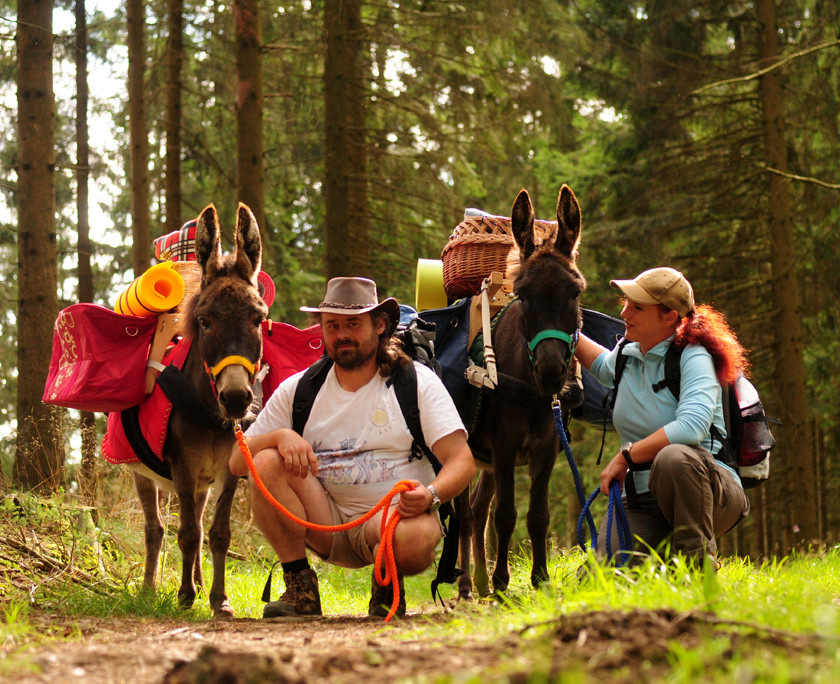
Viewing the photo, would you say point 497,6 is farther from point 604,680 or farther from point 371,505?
point 604,680

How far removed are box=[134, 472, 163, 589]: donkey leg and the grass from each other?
184 mm

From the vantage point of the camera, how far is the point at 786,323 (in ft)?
40.7

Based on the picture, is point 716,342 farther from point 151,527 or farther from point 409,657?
point 151,527

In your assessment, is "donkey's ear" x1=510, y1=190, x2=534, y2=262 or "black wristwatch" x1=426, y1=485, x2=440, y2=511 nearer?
"black wristwatch" x1=426, y1=485, x2=440, y2=511

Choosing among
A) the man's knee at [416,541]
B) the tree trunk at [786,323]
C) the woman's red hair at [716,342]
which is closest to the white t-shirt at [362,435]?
the man's knee at [416,541]

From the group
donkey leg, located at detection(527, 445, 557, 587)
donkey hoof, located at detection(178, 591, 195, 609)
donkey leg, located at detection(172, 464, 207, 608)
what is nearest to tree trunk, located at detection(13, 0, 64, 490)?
donkey leg, located at detection(172, 464, 207, 608)

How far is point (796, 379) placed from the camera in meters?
12.2

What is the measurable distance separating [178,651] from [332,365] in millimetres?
2160

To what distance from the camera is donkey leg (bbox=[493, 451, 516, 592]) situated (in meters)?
5.64

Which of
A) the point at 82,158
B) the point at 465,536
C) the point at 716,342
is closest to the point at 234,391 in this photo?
the point at 716,342

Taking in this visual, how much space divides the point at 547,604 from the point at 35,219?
25.7ft

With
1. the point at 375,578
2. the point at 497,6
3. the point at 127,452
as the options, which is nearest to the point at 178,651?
the point at 375,578

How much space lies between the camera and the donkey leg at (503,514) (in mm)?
5637

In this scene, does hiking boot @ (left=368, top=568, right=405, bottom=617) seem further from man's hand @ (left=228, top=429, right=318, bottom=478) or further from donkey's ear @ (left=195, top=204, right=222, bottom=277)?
donkey's ear @ (left=195, top=204, right=222, bottom=277)
